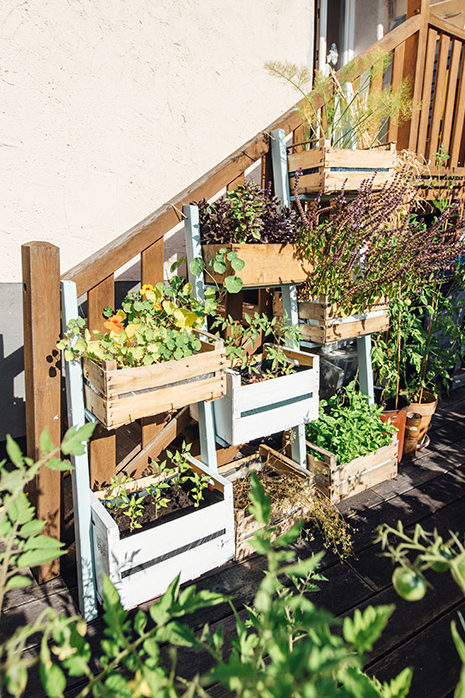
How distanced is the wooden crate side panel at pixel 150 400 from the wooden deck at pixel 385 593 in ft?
2.58

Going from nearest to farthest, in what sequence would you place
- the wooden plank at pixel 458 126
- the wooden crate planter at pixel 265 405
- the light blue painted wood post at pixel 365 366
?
the wooden crate planter at pixel 265 405 → the light blue painted wood post at pixel 365 366 → the wooden plank at pixel 458 126

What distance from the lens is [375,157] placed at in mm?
2436

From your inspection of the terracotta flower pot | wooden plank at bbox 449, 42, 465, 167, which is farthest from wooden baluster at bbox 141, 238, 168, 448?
wooden plank at bbox 449, 42, 465, 167

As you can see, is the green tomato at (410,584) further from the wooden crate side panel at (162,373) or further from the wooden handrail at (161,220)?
the wooden handrail at (161,220)

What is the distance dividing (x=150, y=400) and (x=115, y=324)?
0.36 metres

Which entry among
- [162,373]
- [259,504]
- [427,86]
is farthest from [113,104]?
[259,504]

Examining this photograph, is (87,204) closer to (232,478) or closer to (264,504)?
(232,478)

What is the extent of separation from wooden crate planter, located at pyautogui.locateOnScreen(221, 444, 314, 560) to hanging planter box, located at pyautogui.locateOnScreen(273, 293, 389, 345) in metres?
0.67

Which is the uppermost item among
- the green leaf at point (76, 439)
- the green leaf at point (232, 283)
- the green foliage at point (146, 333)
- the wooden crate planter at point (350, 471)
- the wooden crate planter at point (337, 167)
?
the wooden crate planter at point (337, 167)

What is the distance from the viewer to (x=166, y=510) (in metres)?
1.94

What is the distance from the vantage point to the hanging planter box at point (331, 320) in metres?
2.43

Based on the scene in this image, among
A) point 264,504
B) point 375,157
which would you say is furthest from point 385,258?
point 264,504

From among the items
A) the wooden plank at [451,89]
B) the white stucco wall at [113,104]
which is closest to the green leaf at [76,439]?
the white stucco wall at [113,104]

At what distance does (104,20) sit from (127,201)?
0.93 m
